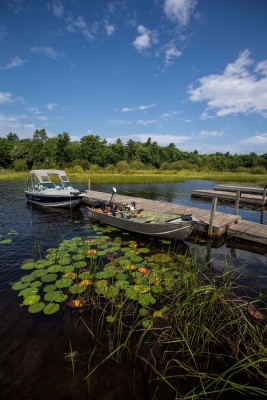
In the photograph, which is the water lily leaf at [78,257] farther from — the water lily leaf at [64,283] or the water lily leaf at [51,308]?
the water lily leaf at [51,308]

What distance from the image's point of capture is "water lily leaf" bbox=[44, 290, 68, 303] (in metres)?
5.70

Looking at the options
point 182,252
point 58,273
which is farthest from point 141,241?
point 58,273

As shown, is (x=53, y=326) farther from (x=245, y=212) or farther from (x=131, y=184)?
(x=131, y=184)

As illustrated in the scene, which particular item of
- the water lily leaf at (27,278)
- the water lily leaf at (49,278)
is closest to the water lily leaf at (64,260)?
the water lily leaf at (49,278)

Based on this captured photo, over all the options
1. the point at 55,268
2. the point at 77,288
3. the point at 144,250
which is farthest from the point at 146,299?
the point at 144,250

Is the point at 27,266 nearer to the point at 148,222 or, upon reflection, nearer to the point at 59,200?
the point at 148,222

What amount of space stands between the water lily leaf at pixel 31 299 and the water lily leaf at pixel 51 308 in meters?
0.43

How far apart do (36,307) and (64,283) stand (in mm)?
1053

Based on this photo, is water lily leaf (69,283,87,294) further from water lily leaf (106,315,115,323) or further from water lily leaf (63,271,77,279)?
water lily leaf (106,315,115,323)

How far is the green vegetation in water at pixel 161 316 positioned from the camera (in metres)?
3.74

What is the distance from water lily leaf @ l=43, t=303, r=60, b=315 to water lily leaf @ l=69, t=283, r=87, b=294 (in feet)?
1.82

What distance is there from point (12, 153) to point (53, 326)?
72.3 metres

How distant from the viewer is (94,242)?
9922mm

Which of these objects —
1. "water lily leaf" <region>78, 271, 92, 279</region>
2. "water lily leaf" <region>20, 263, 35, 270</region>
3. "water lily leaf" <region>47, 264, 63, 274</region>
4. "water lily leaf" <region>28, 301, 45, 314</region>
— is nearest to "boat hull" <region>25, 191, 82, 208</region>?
"water lily leaf" <region>20, 263, 35, 270</region>
